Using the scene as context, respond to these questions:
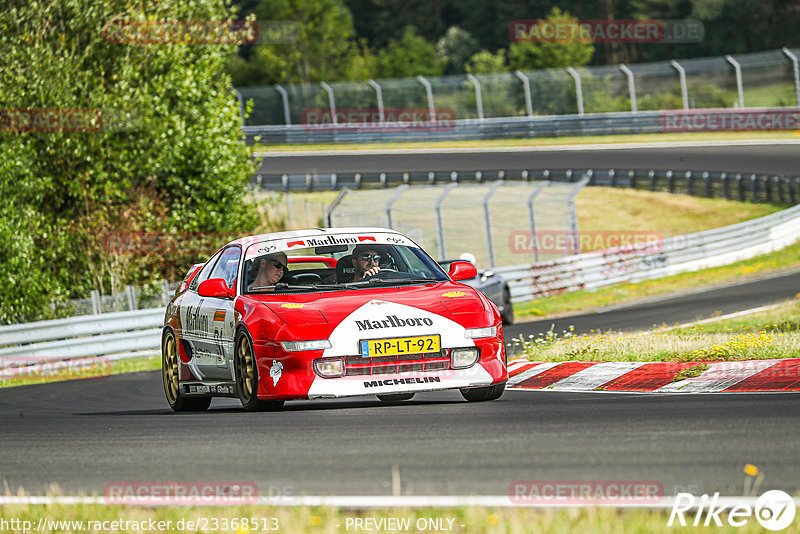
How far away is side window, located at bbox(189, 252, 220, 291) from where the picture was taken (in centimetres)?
1048

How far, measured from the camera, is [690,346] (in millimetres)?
11445

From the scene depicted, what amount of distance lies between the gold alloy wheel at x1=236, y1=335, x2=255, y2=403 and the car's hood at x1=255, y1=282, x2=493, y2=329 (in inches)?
13.5

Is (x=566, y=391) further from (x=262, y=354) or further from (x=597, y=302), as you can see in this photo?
(x=597, y=302)

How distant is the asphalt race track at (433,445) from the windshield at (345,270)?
3.05 ft

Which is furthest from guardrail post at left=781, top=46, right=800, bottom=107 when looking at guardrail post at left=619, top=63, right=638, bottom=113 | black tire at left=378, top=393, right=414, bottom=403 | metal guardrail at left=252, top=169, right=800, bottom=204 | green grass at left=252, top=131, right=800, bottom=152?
black tire at left=378, top=393, right=414, bottom=403

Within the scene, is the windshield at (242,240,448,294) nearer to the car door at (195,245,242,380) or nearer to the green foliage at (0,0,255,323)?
the car door at (195,245,242,380)

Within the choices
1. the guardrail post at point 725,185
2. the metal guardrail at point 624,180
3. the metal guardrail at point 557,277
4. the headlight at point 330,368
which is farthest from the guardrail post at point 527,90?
the headlight at point 330,368

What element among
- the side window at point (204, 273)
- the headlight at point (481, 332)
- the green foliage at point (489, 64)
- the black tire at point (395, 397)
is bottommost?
the green foliage at point (489, 64)

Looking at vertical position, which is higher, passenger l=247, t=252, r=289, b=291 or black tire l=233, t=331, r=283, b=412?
passenger l=247, t=252, r=289, b=291

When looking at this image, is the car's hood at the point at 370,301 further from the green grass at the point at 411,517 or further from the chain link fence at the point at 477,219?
the chain link fence at the point at 477,219

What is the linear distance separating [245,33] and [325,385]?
1908 cm

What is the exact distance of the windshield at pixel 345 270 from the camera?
9.27 meters

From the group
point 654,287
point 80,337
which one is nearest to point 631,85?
point 654,287

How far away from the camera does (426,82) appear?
159 ft
